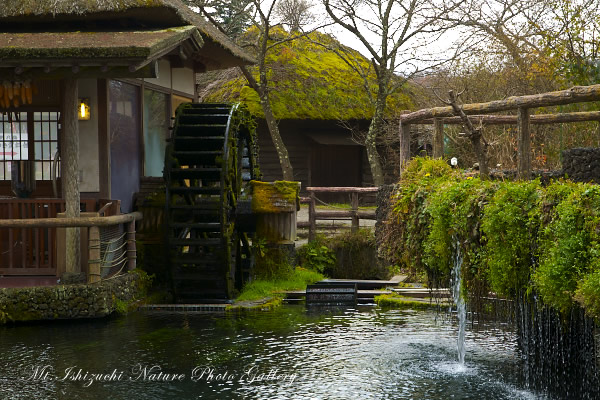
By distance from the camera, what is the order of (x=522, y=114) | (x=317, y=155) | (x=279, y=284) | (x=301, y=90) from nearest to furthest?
(x=522, y=114) < (x=279, y=284) < (x=301, y=90) < (x=317, y=155)

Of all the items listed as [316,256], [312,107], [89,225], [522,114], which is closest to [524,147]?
[522,114]

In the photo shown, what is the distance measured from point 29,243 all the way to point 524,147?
22.7ft

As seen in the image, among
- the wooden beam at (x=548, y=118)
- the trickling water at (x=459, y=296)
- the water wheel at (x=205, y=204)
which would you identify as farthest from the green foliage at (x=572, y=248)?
the water wheel at (x=205, y=204)

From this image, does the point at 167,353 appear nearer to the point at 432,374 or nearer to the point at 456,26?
the point at 432,374

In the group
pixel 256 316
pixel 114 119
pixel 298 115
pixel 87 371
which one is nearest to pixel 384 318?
pixel 256 316

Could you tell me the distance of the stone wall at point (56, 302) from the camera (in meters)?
10.9

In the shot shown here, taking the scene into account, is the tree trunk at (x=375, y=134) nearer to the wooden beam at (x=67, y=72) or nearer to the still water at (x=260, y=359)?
the still water at (x=260, y=359)

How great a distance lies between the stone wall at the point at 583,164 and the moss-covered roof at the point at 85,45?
6.68 metres

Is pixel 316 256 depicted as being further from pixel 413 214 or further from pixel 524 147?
pixel 413 214

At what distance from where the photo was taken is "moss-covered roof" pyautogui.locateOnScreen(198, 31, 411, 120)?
24453 mm

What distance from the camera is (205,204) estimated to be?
13109mm

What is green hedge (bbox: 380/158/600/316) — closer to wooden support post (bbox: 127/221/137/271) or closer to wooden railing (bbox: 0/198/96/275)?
wooden support post (bbox: 127/221/137/271)

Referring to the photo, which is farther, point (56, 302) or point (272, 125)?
point (272, 125)

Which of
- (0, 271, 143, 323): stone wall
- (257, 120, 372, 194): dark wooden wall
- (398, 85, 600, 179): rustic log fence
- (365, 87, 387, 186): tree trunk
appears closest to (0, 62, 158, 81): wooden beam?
(0, 271, 143, 323): stone wall
